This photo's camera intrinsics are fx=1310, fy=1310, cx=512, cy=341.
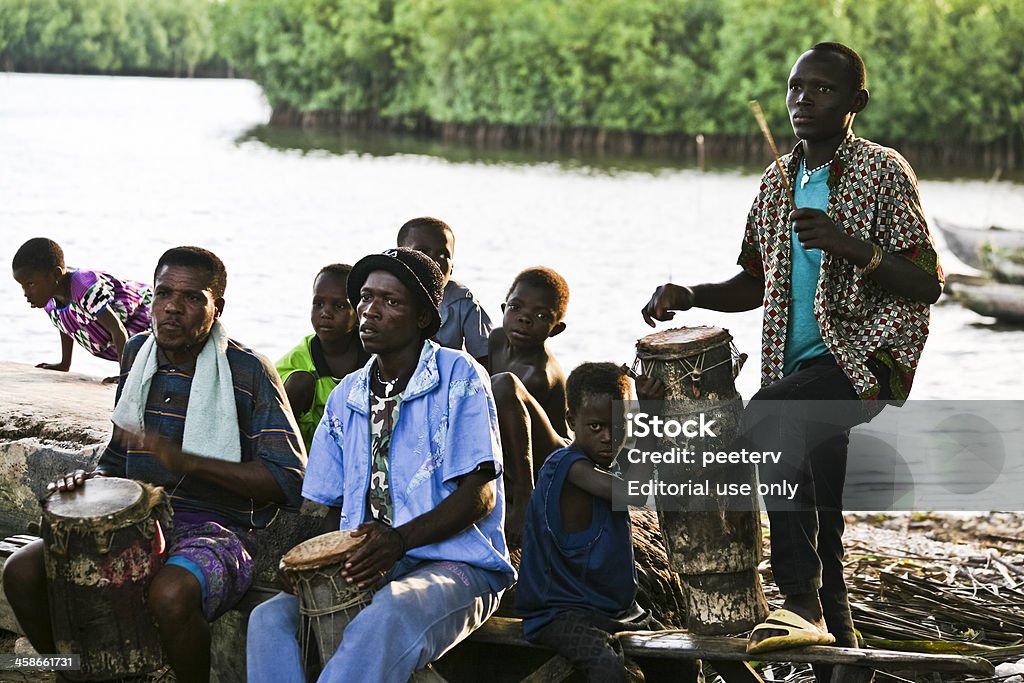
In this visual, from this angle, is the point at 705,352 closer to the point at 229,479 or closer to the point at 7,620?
the point at 229,479

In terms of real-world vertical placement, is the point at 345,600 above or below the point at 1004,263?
above

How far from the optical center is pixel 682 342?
156 inches

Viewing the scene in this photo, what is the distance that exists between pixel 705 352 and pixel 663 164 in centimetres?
4855

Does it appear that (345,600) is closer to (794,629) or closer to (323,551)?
(323,551)

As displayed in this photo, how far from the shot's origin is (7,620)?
16.8 ft

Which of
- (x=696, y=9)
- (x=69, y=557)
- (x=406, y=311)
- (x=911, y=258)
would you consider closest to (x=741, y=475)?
(x=911, y=258)

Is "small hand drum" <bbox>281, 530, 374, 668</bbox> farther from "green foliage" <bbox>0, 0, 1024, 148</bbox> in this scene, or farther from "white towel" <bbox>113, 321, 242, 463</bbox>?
"green foliage" <bbox>0, 0, 1024, 148</bbox>

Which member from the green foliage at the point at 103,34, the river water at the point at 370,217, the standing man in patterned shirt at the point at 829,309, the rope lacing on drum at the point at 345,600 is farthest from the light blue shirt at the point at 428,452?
the green foliage at the point at 103,34

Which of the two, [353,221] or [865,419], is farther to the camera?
[353,221]

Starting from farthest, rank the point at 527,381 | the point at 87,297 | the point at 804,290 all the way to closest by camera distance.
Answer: the point at 87,297, the point at 527,381, the point at 804,290

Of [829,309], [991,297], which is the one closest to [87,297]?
[829,309]

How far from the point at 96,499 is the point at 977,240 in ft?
69.9

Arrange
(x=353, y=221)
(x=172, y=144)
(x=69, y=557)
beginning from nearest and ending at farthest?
(x=69, y=557) < (x=353, y=221) < (x=172, y=144)

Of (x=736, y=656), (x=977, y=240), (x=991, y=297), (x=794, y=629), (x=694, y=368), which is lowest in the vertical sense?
(x=991, y=297)
